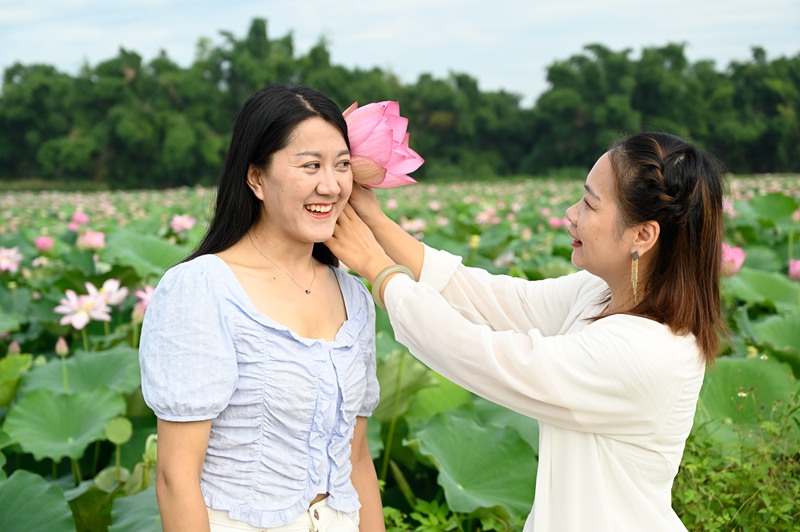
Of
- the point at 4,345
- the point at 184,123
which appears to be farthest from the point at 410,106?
the point at 4,345

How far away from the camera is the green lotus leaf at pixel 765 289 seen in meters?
4.46

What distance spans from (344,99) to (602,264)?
36.9 metres

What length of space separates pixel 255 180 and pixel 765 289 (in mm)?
3762

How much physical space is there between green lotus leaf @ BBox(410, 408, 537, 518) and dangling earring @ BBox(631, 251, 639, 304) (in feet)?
2.95

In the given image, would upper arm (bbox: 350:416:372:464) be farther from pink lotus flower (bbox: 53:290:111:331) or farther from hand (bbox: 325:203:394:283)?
pink lotus flower (bbox: 53:290:111:331)

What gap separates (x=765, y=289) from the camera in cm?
461

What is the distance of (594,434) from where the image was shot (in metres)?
1.77

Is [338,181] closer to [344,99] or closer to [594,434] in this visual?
[594,434]

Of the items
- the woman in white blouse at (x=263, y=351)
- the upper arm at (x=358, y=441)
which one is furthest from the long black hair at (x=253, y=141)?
→ the upper arm at (x=358, y=441)

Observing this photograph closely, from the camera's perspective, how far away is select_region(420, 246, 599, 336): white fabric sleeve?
84.5 inches

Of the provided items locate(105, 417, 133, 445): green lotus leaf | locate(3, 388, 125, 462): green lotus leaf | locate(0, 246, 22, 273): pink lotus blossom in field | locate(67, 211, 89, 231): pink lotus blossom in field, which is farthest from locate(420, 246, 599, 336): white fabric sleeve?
locate(67, 211, 89, 231): pink lotus blossom in field

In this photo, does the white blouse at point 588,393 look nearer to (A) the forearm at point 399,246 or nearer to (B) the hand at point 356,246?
(B) the hand at point 356,246

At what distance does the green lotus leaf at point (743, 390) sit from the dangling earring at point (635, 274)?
116 centimetres

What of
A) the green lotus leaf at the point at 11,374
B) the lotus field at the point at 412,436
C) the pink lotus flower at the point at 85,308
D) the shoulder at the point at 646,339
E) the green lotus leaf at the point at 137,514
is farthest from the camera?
the pink lotus flower at the point at 85,308
